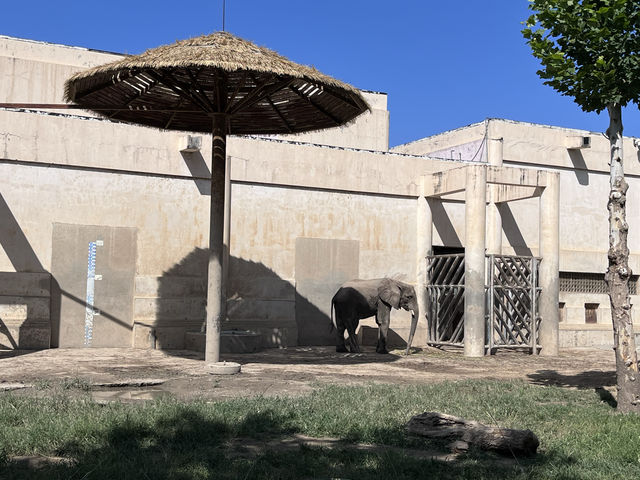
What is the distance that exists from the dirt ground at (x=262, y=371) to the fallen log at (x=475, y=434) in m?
3.14

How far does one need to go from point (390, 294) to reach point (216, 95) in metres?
6.71

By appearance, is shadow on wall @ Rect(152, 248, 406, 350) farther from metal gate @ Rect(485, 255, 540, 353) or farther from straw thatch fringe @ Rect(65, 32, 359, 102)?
straw thatch fringe @ Rect(65, 32, 359, 102)

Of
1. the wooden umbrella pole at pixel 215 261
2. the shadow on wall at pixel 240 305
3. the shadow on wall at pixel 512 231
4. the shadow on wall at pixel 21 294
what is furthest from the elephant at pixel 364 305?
the shadow on wall at pixel 21 294

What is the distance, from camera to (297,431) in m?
7.48

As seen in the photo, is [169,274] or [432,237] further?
[432,237]

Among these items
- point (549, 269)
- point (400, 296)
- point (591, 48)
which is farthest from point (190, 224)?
point (591, 48)

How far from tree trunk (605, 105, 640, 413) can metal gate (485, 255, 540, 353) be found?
9.36 m

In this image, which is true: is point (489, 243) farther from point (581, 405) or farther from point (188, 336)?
point (581, 405)

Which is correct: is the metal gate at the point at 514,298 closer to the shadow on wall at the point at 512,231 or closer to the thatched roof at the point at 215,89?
the shadow on wall at the point at 512,231

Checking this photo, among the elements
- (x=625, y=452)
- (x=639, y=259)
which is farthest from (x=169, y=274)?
(x=639, y=259)

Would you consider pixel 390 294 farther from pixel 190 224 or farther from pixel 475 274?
pixel 190 224

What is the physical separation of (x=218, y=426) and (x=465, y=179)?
13004mm

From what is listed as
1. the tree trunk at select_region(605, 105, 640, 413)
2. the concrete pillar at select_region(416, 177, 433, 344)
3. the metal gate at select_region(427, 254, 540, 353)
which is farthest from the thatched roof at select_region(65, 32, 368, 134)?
the metal gate at select_region(427, 254, 540, 353)

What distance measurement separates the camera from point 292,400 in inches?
362
